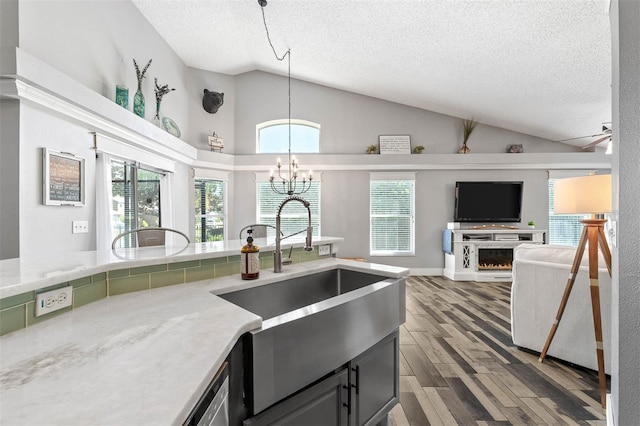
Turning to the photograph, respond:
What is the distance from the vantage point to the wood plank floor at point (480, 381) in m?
1.82

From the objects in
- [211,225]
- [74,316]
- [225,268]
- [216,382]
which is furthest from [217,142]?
[216,382]

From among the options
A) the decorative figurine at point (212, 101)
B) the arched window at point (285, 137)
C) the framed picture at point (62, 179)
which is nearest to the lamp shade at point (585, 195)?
the framed picture at point (62, 179)

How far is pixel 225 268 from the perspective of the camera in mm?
1651

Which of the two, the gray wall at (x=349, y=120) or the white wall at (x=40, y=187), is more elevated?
the gray wall at (x=349, y=120)

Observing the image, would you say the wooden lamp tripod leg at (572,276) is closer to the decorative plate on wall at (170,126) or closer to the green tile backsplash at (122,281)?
the green tile backsplash at (122,281)

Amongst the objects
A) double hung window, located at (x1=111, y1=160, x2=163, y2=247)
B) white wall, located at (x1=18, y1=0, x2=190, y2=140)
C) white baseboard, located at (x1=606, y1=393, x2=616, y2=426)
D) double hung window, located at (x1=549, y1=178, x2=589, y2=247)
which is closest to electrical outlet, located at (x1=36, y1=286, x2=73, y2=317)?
white wall, located at (x1=18, y1=0, x2=190, y2=140)

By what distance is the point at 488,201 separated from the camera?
5.62m

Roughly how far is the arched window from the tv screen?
2.98 metres

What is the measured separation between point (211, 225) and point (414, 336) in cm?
411

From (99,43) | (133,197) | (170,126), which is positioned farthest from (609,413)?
(170,126)

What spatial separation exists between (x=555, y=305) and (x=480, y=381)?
0.95m

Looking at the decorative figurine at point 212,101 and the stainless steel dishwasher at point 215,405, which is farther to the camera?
the decorative figurine at point 212,101

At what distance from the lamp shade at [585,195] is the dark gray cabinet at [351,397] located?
1.68 metres

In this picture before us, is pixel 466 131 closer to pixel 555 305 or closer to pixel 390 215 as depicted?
pixel 390 215
